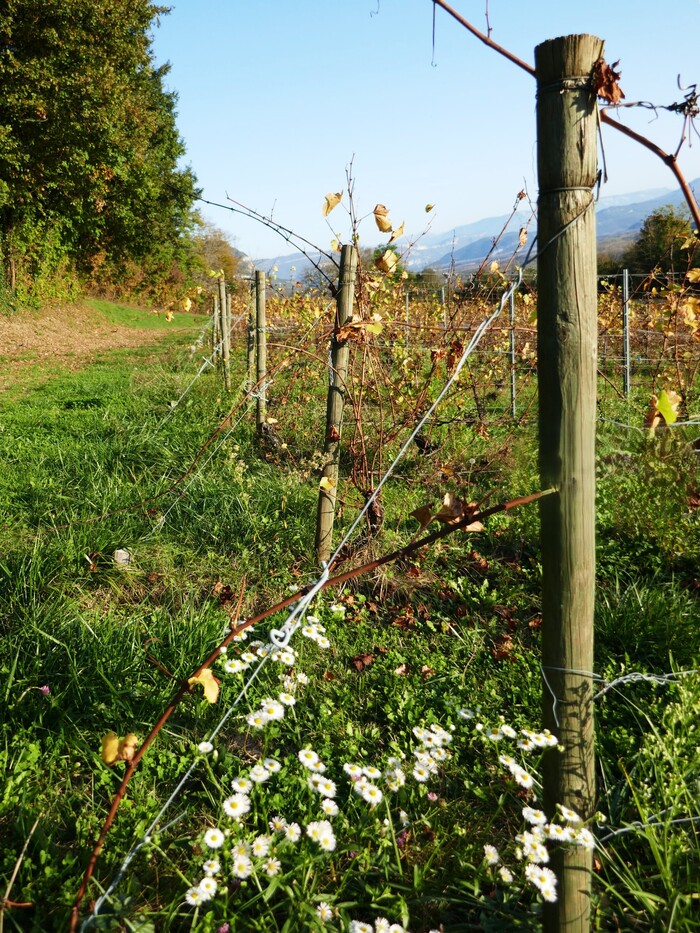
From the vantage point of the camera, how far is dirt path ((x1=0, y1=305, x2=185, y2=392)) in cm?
1200

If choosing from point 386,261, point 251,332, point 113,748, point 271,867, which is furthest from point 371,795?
point 251,332

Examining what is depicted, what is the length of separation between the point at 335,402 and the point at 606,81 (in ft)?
7.13

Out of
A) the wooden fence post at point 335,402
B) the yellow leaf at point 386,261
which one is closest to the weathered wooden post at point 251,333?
the wooden fence post at point 335,402

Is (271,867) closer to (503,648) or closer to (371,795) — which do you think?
(371,795)

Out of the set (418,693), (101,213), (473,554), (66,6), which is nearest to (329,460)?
(473,554)

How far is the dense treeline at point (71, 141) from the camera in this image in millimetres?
15500

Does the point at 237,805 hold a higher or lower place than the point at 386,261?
lower

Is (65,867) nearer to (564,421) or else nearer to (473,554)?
(564,421)

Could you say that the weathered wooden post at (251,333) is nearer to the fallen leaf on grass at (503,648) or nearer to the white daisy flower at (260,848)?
the fallen leaf on grass at (503,648)

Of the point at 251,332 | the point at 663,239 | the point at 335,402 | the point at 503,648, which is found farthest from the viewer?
the point at 663,239

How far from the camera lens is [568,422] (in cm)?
149

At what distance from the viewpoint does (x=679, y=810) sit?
1.95m

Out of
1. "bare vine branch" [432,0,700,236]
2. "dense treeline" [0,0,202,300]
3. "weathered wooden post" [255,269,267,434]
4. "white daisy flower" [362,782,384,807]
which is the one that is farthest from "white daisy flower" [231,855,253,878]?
"dense treeline" [0,0,202,300]

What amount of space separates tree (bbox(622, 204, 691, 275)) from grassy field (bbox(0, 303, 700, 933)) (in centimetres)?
206
